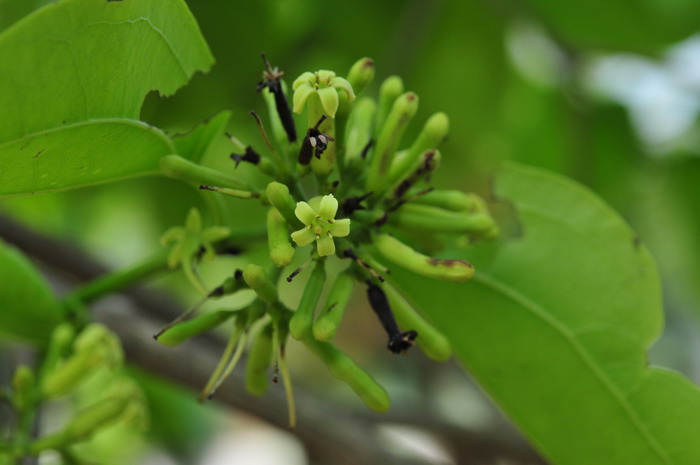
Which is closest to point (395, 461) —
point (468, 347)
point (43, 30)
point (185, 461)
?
point (468, 347)

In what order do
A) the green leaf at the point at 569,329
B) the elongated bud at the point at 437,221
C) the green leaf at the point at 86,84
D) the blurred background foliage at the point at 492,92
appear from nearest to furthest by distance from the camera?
the green leaf at the point at 86,84 < the elongated bud at the point at 437,221 < the green leaf at the point at 569,329 < the blurred background foliage at the point at 492,92

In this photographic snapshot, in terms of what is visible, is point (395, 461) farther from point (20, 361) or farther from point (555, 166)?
point (555, 166)

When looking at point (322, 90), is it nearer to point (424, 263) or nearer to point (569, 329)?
point (424, 263)

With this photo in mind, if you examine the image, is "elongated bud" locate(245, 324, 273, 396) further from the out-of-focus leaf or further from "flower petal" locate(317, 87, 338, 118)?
the out-of-focus leaf

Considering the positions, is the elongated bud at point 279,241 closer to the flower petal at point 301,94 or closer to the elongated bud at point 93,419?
the flower petal at point 301,94

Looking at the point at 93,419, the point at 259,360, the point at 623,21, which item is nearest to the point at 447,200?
the point at 259,360

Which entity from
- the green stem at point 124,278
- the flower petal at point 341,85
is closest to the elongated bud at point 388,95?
the flower petal at point 341,85

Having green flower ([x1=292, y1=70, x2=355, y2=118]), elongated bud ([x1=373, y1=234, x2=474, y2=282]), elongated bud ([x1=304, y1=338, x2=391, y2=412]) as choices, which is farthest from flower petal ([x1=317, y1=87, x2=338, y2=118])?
elongated bud ([x1=304, y1=338, x2=391, y2=412])
